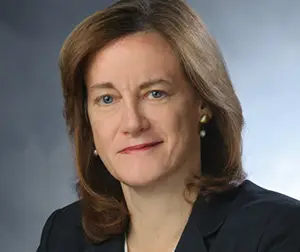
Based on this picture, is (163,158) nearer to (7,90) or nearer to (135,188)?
(135,188)

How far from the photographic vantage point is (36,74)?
315cm

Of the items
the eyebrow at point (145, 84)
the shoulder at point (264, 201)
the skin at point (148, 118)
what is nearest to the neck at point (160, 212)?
the skin at point (148, 118)

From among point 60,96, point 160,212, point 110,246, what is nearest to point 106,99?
point 160,212

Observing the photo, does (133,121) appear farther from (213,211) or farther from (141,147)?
(213,211)

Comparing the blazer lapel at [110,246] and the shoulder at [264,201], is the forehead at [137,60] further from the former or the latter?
the blazer lapel at [110,246]

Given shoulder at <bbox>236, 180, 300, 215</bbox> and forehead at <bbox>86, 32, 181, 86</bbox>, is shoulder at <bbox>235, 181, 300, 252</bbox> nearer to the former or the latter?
shoulder at <bbox>236, 180, 300, 215</bbox>

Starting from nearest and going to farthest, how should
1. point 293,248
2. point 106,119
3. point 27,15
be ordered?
point 293,248
point 106,119
point 27,15

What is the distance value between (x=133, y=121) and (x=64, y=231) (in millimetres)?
465

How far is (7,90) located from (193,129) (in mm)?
1219

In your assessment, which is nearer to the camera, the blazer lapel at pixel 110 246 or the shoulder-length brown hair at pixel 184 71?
the shoulder-length brown hair at pixel 184 71

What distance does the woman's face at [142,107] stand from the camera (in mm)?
1985

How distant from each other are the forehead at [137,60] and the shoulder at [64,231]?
1.45ft

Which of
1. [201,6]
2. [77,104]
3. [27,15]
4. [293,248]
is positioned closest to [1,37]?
[27,15]

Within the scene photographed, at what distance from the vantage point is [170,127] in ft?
6.57
